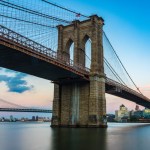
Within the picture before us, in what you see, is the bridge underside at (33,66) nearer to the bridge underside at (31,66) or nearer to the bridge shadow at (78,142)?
the bridge underside at (31,66)

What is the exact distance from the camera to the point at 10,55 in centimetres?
4600

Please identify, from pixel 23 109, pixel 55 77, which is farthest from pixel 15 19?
pixel 23 109

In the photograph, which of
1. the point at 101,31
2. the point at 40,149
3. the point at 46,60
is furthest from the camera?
the point at 101,31

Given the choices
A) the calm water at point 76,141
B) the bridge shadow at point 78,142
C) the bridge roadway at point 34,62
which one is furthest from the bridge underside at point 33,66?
the bridge shadow at point 78,142

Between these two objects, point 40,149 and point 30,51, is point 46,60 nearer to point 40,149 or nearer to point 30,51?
point 30,51

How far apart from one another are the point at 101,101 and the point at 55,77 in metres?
10.3

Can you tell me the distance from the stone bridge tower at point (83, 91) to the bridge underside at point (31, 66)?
3.07m

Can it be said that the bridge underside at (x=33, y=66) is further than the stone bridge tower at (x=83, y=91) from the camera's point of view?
No

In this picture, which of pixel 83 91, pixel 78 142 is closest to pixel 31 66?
pixel 83 91

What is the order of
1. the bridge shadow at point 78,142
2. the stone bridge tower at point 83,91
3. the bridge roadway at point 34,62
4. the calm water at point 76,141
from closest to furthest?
the bridge shadow at point 78,142 < the calm water at point 76,141 < the bridge roadway at point 34,62 < the stone bridge tower at point 83,91

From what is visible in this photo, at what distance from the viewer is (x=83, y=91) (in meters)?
64.0

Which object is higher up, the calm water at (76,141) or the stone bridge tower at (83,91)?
the stone bridge tower at (83,91)

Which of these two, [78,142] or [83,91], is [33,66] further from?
[78,142]

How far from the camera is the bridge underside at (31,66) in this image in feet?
149
